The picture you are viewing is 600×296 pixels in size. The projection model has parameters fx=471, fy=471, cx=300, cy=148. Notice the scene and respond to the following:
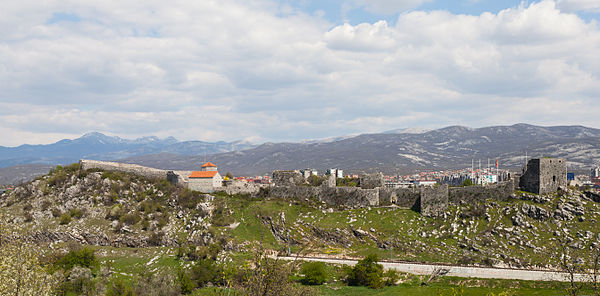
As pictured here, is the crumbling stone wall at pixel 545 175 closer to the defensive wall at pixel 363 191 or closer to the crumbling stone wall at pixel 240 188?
the defensive wall at pixel 363 191

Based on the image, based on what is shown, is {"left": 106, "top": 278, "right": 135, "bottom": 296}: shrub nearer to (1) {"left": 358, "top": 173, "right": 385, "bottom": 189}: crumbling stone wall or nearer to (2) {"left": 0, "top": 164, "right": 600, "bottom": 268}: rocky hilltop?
(2) {"left": 0, "top": 164, "right": 600, "bottom": 268}: rocky hilltop

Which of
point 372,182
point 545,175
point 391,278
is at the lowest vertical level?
point 391,278

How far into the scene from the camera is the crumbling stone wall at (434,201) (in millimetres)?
58406

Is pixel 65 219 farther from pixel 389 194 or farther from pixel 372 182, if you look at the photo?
pixel 389 194

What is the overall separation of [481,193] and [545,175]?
25.2 feet

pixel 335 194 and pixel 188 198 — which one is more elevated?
pixel 335 194

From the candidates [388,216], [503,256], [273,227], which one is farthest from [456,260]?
[273,227]

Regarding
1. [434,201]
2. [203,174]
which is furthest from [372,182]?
[203,174]

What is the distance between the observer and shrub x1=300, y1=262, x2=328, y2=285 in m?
48.5

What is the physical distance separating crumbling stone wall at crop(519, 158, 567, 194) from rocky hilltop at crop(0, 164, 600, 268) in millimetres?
1325

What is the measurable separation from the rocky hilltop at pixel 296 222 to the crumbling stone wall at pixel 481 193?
0.94m

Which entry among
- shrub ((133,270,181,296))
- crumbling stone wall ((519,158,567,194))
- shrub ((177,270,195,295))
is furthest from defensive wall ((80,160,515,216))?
shrub ((133,270,181,296))

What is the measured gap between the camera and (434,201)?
58.7 m

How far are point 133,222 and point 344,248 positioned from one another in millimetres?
28298
